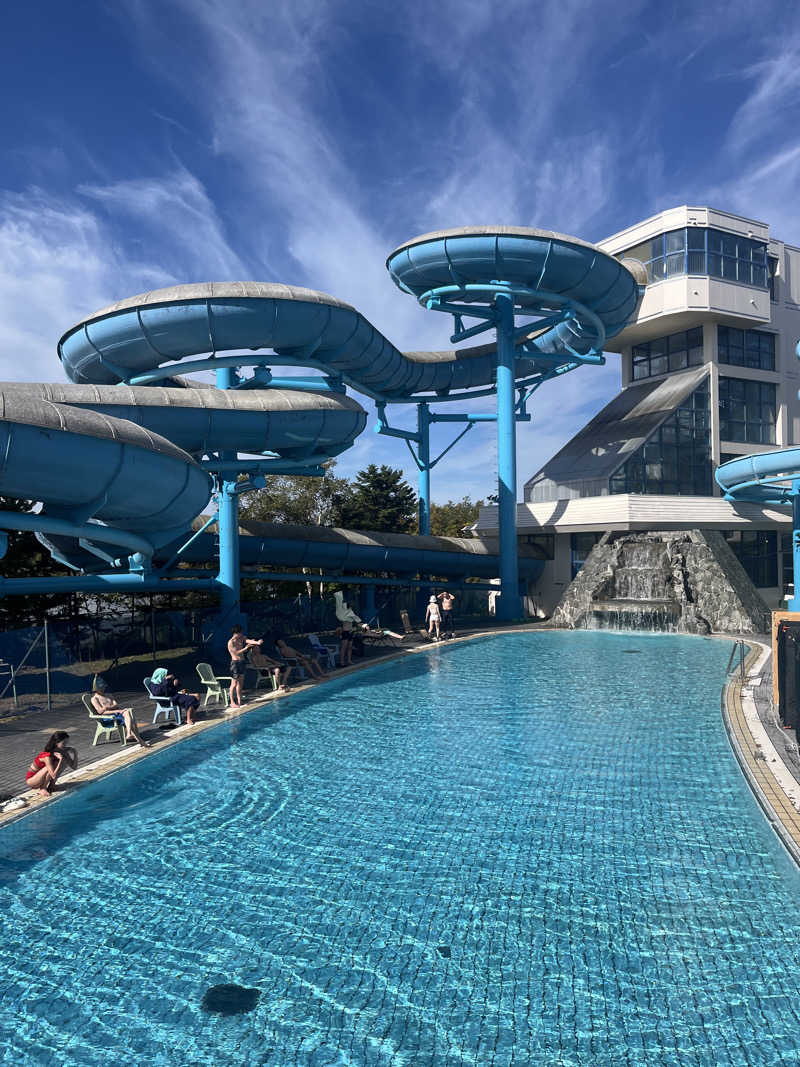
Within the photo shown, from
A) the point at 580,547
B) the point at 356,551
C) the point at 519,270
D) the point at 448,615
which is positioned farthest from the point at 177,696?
the point at 580,547

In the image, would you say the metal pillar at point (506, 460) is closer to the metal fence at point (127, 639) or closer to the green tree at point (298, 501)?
the metal fence at point (127, 639)

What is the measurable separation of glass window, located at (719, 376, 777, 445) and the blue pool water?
2453cm

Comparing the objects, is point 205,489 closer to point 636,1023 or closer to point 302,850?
point 302,850

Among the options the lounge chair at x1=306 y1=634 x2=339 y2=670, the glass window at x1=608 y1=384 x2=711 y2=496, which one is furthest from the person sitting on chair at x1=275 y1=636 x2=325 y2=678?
the glass window at x1=608 y1=384 x2=711 y2=496

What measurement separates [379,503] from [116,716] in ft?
97.0

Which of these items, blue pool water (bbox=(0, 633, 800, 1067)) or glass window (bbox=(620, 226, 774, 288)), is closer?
blue pool water (bbox=(0, 633, 800, 1067))

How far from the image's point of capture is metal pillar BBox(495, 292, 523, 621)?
26062 mm

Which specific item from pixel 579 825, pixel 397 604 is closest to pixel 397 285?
pixel 397 604

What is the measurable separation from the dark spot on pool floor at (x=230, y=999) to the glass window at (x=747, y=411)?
30.5m

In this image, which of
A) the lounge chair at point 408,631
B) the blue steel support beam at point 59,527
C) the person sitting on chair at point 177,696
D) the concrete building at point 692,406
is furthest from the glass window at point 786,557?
the blue steel support beam at point 59,527

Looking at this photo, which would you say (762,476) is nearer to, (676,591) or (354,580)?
(676,591)

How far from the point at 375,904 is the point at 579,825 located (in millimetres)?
2309

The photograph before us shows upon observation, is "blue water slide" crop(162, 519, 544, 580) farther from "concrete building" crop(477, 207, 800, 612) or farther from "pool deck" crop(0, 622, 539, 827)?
"pool deck" crop(0, 622, 539, 827)

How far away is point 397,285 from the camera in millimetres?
26688
